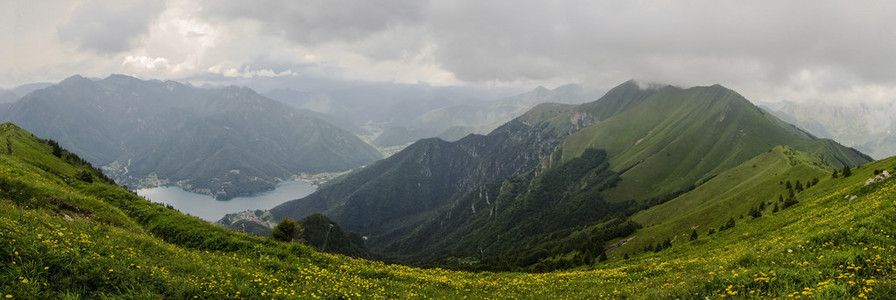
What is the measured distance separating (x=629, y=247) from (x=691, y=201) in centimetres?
8168

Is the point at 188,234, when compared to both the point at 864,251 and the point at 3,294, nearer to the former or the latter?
the point at 3,294

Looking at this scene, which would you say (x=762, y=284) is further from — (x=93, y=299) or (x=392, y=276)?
(x=93, y=299)

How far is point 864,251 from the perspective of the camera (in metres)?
15.4

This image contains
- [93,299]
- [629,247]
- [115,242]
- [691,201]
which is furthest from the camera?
[691,201]

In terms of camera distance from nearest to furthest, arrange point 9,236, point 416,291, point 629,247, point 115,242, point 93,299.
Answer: point 93,299
point 9,236
point 115,242
point 416,291
point 629,247

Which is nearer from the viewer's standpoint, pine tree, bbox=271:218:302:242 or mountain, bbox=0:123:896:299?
mountain, bbox=0:123:896:299

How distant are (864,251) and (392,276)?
23.9 metres

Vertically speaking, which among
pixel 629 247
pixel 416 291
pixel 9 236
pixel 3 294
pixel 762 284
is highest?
pixel 9 236

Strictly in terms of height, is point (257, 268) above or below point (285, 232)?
above

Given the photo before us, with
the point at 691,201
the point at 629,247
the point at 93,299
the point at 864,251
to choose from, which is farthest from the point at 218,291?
the point at 691,201

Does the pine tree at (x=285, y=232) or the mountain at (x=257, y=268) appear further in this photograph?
the pine tree at (x=285, y=232)

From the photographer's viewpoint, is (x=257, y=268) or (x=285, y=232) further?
(x=285, y=232)

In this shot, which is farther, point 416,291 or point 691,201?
point 691,201

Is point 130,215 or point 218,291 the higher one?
point 130,215
